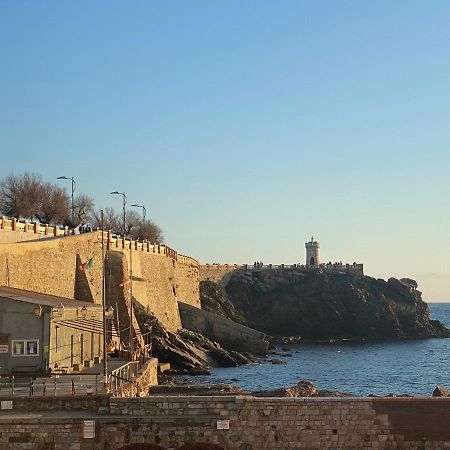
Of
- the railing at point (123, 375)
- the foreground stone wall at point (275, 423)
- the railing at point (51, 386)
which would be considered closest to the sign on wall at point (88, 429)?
the foreground stone wall at point (275, 423)

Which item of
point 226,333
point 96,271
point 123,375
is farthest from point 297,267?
point 123,375

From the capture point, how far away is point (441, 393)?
37469 mm

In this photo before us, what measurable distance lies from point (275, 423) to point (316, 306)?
9064cm

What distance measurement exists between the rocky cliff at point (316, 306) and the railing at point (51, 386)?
77.9m

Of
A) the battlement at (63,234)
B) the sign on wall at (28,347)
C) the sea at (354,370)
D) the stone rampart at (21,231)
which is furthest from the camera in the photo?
the sea at (354,370)

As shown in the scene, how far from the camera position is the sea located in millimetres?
58188

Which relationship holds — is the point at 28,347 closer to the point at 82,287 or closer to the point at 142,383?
the point at 142,383

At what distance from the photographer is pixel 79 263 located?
5556 cm

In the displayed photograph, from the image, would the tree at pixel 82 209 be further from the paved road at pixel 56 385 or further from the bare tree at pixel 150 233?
the paved road at pixel 56 385

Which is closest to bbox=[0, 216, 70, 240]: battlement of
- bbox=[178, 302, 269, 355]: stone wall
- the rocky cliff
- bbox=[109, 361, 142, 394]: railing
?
bbox=[109, 361, 142, 394]: railing

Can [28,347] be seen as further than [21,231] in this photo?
No

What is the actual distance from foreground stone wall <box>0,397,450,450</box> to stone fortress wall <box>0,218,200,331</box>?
21340mm

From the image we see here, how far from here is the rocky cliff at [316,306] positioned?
367ft

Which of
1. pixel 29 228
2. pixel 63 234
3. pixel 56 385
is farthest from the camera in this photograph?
pixel 63 234
